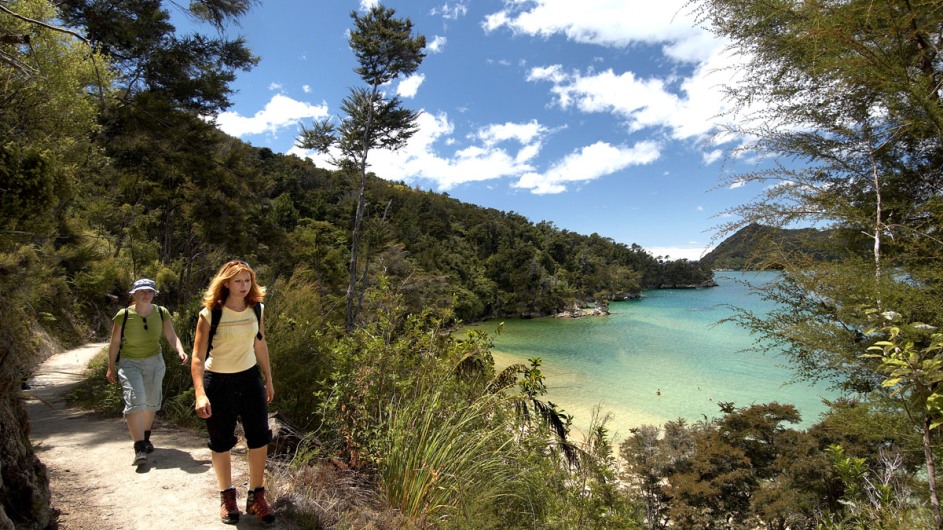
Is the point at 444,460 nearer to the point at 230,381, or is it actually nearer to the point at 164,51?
the point at 230,381

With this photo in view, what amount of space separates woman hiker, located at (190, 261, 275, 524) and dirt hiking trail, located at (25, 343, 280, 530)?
19cm

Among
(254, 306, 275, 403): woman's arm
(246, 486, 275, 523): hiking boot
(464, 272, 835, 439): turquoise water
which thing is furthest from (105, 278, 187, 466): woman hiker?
(464, 272, 835, 439): turquoise water

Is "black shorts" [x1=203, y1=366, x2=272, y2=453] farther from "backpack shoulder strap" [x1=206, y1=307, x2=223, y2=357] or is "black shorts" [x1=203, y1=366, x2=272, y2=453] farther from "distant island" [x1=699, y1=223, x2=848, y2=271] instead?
"distant island" [x1=699, y1=223, x2=848, y2=271]

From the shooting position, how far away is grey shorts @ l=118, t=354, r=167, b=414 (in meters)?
3.24

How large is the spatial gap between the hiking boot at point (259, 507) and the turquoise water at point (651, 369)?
5091 millimetres

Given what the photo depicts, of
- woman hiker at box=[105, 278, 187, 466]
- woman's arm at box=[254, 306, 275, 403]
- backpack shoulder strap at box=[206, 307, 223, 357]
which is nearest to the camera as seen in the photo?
backpack shoulder strap at box=[206, 307, 223, 357]

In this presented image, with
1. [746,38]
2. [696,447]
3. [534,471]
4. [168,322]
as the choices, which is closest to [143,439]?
[168,322]

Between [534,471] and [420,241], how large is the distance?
2051 inches

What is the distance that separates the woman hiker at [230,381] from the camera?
7.79 feet

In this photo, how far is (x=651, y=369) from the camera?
98.6 feet

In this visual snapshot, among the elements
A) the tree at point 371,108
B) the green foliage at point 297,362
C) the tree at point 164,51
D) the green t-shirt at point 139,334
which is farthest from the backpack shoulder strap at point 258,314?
the tree at point 371,108

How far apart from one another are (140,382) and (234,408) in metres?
1.52

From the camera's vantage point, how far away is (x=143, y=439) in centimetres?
324

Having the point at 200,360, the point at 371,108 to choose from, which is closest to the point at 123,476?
the point at 200,360
